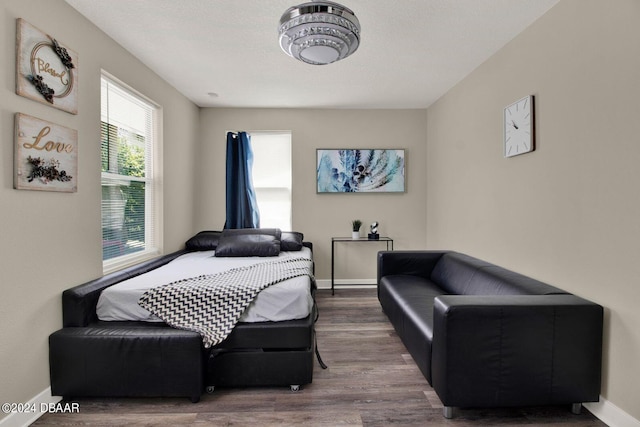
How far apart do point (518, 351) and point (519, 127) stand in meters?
1.65

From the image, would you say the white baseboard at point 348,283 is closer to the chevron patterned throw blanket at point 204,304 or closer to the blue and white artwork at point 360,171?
the blue and white artwork at point 360,171

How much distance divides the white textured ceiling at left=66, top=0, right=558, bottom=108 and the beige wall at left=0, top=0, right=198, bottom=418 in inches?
9.6

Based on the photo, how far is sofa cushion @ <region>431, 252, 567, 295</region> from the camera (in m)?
2.21

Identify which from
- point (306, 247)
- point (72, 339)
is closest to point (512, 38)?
point (306, 247)

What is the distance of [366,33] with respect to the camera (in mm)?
2576

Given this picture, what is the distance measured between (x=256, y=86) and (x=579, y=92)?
2.92 metres

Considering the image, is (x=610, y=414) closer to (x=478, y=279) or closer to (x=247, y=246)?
(x=478, y=279)

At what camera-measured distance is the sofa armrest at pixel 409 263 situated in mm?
3615

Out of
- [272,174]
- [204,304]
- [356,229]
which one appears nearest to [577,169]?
[204,304]

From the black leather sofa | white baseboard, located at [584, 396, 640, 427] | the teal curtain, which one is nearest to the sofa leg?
the black leather sofa

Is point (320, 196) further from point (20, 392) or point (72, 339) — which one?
point (20, 392)

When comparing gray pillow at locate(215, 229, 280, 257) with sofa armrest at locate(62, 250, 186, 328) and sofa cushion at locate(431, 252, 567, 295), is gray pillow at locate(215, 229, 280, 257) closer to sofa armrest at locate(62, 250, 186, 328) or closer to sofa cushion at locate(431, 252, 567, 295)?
sofa armrest at locate(62, 250, 186, 328)

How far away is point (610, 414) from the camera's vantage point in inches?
71.7

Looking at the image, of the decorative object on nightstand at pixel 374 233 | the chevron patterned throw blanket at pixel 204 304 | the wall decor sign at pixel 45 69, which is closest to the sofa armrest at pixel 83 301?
the chevron patterned throw blanket at pixel 204 304
